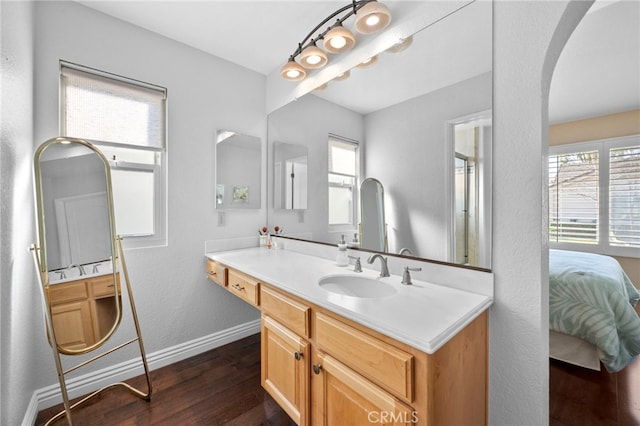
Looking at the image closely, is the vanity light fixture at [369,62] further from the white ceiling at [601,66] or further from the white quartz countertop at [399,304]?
the white ceiling at [601,66]

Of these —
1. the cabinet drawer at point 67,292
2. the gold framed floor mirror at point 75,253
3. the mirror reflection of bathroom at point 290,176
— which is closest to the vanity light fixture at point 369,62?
the mirror reflection of bathroom at point 290,176

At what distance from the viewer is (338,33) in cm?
162

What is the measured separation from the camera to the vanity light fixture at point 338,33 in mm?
1480

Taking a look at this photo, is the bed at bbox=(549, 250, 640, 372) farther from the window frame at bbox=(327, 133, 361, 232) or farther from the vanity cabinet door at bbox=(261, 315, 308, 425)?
the vanity cabinet door at bbox=(261, 315, 308, 425)

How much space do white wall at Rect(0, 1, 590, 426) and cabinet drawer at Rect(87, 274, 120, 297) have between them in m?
0.24

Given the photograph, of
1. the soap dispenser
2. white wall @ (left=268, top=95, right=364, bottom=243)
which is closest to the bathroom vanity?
the soap dispenser

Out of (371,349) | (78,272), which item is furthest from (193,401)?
(371,349)

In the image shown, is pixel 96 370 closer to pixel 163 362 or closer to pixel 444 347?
pixel 163 362

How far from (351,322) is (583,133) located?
5.08 metres

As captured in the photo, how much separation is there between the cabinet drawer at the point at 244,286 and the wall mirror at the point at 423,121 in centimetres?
67

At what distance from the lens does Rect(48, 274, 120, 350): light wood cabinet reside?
146cm

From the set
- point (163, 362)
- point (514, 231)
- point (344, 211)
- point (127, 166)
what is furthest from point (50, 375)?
point (514, 231)

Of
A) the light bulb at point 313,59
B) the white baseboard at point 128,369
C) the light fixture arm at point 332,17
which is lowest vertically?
the white baseboard at point 128,369

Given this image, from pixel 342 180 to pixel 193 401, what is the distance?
68.7 inches
